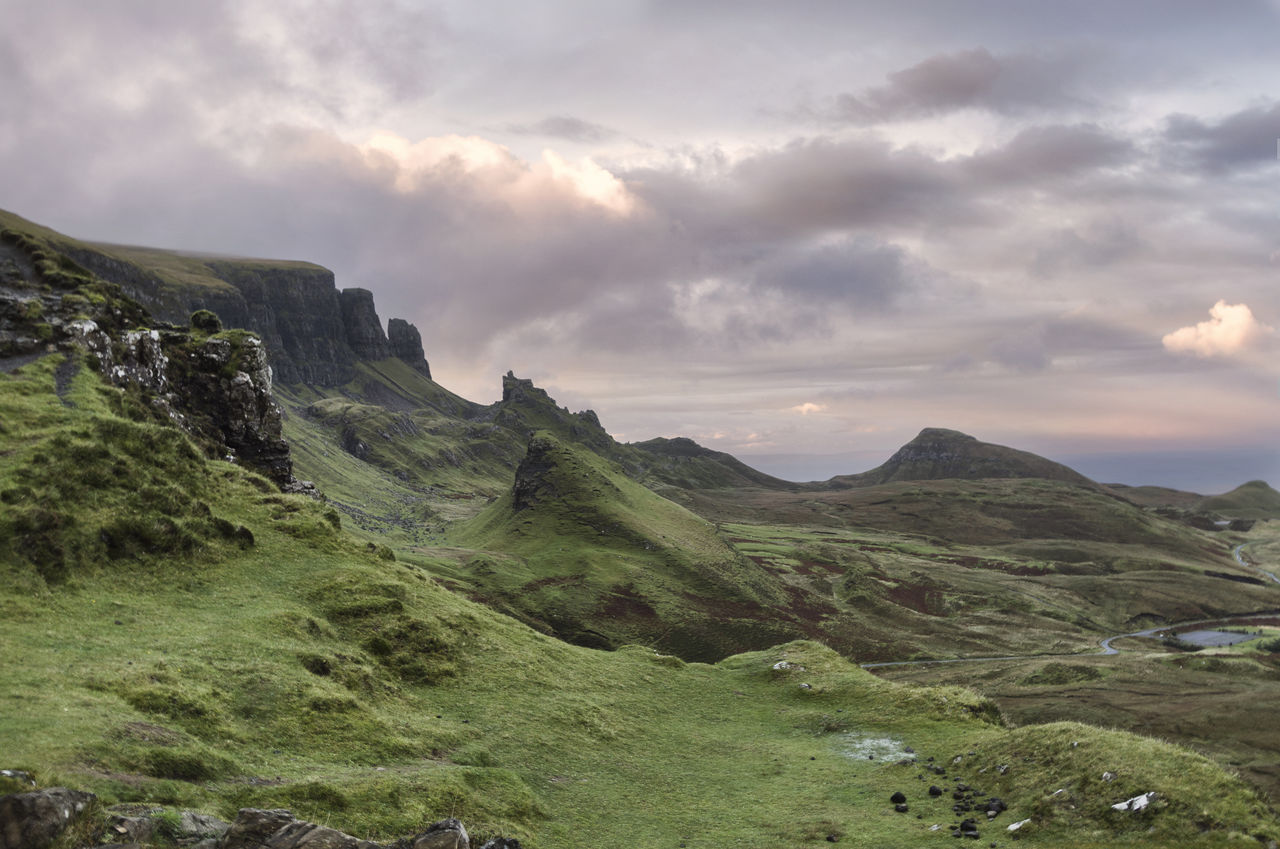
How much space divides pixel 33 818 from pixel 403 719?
68.2 ft

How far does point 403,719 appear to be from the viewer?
35.8 meters

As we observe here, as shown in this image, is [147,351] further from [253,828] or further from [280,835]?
[280,835]

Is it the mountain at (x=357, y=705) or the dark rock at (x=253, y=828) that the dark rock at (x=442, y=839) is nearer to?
the mountain at (x=357, y=705)

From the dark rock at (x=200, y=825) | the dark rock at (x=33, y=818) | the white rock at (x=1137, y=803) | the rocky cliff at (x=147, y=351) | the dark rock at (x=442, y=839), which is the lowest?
the white rock at (x=1137, y=803)

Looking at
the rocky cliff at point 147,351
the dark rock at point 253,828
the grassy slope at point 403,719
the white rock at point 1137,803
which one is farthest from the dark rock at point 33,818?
the rocky cliff at point 147,351

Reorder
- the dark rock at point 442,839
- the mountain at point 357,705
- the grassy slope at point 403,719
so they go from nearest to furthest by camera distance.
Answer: the dark rock at point 442,839 → the mountain at point 357,705 → the grassy slope at point 403,719

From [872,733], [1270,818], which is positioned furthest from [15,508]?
[1270,818]

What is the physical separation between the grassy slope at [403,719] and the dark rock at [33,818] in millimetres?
3846

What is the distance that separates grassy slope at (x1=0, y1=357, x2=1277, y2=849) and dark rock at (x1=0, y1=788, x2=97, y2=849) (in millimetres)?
3846

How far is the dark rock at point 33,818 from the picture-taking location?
15719 mm

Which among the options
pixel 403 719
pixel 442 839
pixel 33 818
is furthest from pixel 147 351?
pixel 442 839

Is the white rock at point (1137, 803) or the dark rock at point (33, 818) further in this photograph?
the white rock at point (1137, 803)

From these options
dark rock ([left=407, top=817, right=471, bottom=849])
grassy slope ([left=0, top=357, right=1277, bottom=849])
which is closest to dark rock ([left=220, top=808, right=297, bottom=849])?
dark rock ([left=407, top=817, right=471, bottom=849])

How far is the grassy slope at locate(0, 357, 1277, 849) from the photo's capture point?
987 inches
